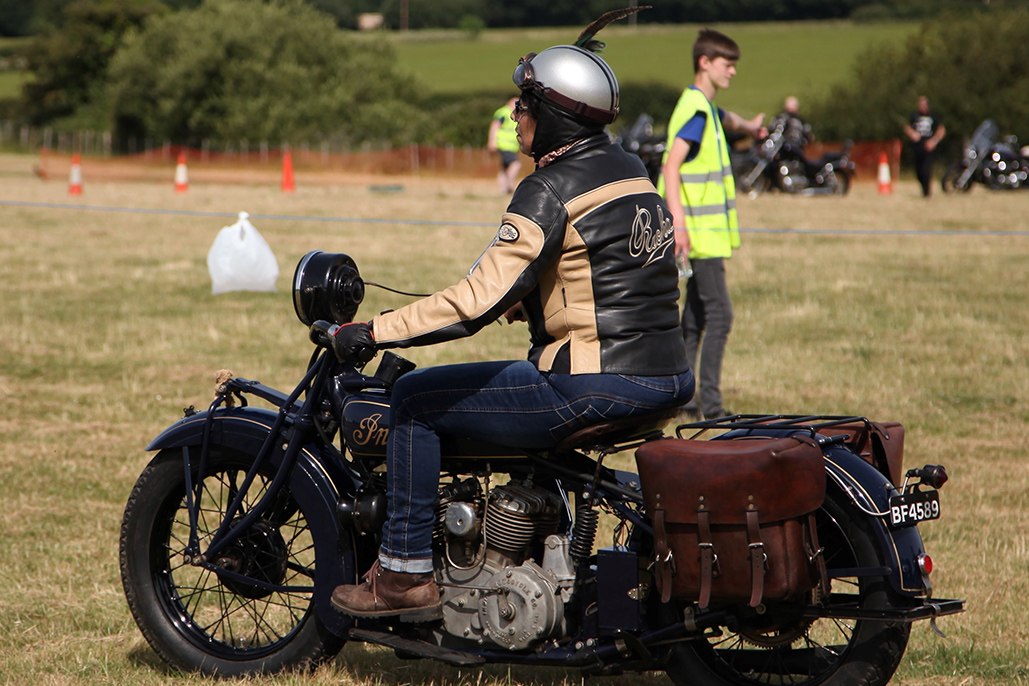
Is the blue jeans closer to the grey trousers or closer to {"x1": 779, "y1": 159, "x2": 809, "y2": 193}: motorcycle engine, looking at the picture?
the grey trousers

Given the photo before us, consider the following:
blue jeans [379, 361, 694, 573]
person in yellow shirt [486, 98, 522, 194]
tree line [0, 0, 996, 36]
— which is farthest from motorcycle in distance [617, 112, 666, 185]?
tree line [0, 0, 996, 36]

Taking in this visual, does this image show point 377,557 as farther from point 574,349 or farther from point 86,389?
point 86,389

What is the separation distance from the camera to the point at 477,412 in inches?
131

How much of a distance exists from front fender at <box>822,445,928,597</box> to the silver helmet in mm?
1220

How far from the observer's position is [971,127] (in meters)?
42.6

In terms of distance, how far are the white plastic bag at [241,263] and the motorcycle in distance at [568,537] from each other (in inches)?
310

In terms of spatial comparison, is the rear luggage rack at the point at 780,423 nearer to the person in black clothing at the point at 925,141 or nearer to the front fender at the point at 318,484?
the front fender at the point at 318,484

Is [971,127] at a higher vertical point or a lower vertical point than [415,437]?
higher

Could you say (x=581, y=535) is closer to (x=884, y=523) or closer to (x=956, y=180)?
(x=884, y=523)

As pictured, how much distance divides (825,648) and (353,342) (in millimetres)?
1684

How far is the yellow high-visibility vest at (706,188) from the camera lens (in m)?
6.94

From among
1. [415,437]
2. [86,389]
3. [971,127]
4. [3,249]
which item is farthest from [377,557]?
[971,127]

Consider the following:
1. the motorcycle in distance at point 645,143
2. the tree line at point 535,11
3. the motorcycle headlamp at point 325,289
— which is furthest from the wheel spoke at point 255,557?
the tree line at point 535,11

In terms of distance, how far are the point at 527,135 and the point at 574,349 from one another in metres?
0.66
